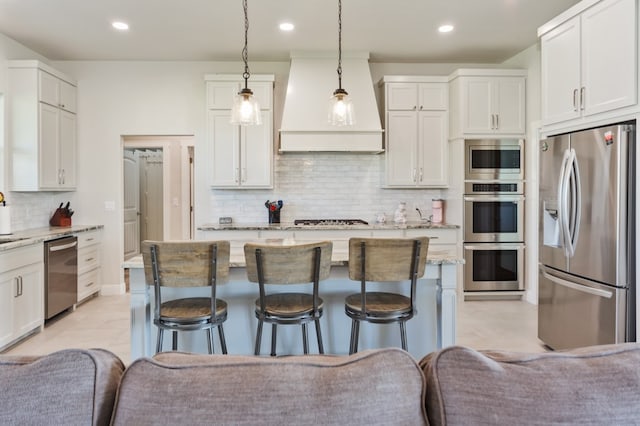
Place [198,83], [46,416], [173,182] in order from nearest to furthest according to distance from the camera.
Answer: [46,416], [198,83], [173,182]

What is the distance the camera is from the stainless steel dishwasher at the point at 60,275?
3.92 m

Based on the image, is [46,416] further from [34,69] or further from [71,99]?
[71,99]

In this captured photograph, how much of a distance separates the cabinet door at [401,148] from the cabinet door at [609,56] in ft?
7.46

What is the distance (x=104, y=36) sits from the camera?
4.37m

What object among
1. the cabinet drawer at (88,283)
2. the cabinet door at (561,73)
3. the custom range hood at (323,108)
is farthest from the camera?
the custom range hood at (323,108)

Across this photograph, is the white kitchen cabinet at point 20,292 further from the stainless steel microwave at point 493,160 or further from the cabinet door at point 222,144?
the stainless steel microwave at point 493,160

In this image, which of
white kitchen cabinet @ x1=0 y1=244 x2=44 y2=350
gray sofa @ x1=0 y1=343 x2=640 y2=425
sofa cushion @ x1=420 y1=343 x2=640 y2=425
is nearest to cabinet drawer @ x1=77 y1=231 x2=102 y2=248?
white kitchen cabinet @ x1=0 y1=244 x2=44 y2=350

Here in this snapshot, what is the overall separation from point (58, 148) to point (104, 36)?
1.37 metres

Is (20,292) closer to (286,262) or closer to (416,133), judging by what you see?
(286,262)

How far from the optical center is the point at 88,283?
190 inches

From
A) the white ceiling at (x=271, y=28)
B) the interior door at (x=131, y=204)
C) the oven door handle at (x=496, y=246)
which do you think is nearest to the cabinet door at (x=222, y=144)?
the white ceiling at (x=271, y=28)

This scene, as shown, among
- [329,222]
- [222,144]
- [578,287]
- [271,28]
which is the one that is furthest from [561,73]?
[222,144]

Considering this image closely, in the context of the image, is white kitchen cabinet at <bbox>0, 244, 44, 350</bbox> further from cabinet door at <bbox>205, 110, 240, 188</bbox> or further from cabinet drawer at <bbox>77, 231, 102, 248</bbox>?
cabinet door at <bbox>205, 110, 240, 188</bbox>

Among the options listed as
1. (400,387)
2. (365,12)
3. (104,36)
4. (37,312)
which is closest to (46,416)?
(400,387)
